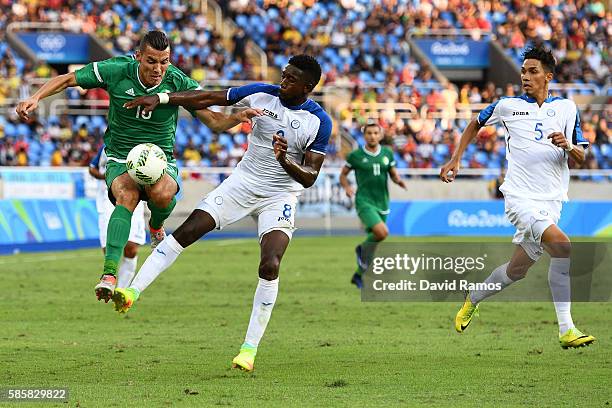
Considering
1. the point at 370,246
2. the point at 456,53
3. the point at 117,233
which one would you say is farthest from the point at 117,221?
the point at 456,53

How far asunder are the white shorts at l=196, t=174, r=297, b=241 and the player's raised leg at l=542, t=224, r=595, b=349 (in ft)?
8.11

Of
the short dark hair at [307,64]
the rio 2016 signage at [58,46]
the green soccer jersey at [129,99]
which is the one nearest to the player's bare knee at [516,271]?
the short dark hair at [307,64]

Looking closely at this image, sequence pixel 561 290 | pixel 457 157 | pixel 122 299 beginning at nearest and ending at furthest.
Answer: pixel 122 299
pixel 561 290
pixel 457 157

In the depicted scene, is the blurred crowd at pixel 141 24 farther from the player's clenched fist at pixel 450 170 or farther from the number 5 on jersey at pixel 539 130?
the number 5 on jersey at pixel 539 130

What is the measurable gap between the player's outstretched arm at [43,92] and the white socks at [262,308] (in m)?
2.33

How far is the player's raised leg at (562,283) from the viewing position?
10.5m

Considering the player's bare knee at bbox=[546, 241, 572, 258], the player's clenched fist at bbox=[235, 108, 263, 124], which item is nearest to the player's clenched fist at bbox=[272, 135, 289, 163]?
the player's clenched fist at bbox=[235, 108, 263, 124]

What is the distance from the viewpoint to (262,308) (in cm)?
985

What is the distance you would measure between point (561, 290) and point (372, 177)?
27.7 ft

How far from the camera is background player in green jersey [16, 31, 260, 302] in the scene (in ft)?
32.6

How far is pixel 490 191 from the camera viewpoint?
33625 mm

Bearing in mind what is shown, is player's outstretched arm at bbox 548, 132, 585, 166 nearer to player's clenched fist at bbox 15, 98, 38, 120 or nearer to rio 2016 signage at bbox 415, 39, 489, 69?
player's clenched fist at bbox 15, 98, 38, 120

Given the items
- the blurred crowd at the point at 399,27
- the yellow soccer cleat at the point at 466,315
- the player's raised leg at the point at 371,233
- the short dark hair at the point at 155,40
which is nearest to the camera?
the short dark hair at the point at 155,40

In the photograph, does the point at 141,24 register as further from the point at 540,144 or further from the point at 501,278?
A: the point at 540,144
